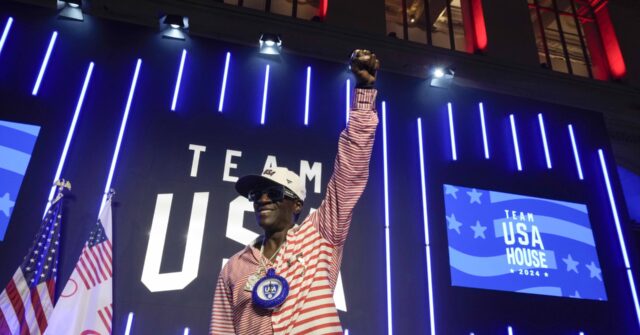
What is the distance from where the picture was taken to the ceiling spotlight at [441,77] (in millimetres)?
5301

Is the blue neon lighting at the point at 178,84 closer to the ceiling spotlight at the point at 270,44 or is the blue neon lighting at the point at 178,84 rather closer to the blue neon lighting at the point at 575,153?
the ceiling spotlight at the point at 270,44

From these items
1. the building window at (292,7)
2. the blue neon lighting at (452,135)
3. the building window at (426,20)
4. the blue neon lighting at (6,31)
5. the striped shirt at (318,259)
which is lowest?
the striped shirt at (318,259)

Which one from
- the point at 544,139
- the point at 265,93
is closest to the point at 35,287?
the point at 265,93

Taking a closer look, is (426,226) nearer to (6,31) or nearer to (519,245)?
(519,245)

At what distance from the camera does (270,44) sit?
505cm

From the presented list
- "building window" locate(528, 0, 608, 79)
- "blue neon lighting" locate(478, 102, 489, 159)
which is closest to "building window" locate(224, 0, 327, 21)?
"blue neon lighting" locate(478, 102, 489, 159)

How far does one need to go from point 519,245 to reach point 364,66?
3758 mm

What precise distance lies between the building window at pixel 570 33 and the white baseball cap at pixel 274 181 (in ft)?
20.3

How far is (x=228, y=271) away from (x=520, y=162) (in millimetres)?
4251

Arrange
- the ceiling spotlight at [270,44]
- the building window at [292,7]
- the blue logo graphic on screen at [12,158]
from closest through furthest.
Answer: the blue logo graphic on screen at [12,158], the ceiling spotlight at [270,44], the building window at [292,7]

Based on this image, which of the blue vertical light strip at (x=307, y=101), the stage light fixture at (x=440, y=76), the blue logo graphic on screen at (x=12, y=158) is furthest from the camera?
the stage light fixture at (x=440, y=76)

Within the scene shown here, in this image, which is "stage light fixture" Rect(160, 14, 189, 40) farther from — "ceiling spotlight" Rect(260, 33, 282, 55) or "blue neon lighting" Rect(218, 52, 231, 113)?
"ceiling spotlight" Rect(260, 33, 282, 55)

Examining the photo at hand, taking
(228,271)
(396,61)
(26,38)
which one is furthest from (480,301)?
(26,38)

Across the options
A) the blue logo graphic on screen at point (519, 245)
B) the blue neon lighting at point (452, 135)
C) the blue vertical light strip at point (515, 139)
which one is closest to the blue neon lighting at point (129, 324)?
Result: the blue logo graphic on screen at point (519, 245)
